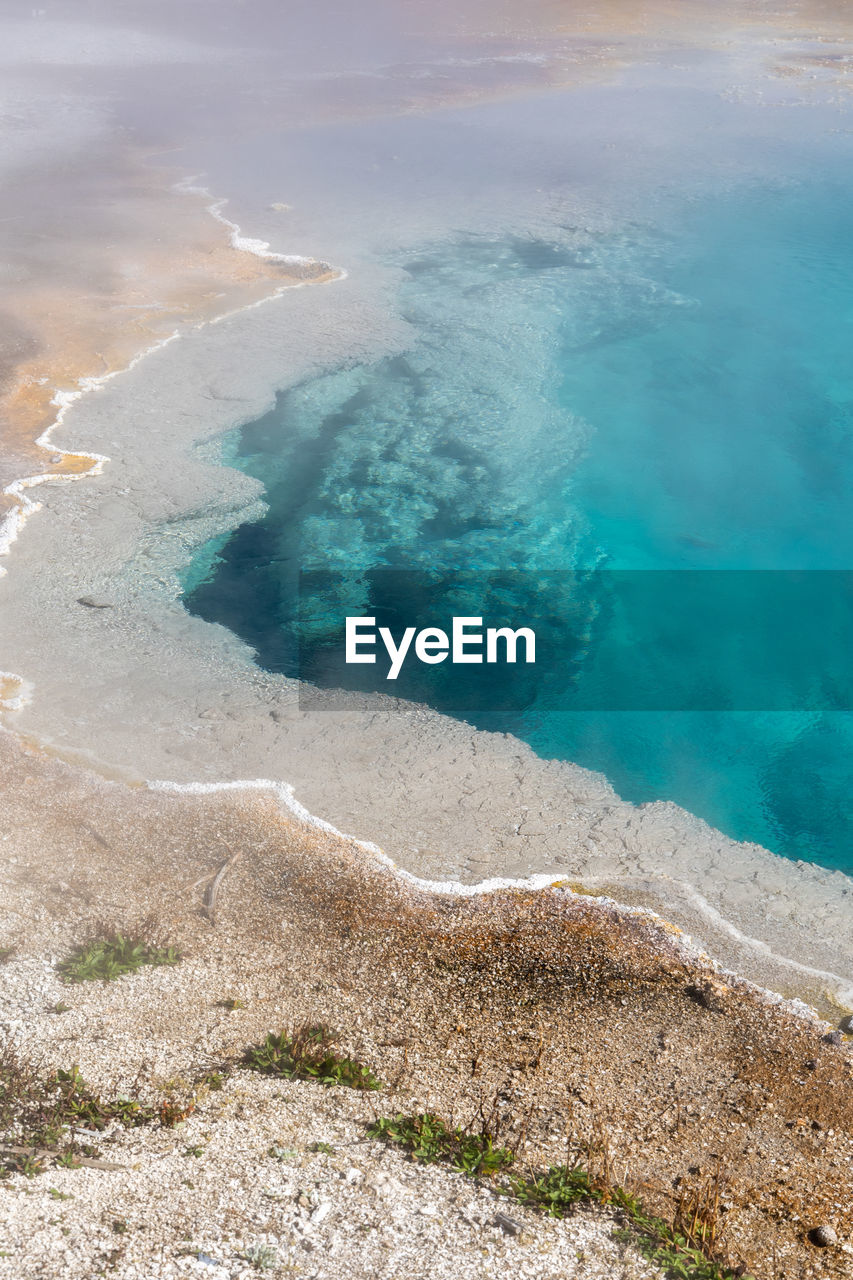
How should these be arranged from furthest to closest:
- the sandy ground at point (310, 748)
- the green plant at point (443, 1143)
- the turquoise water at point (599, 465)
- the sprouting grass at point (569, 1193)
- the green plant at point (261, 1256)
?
the turquoise water at point (599, 465), the sandy ground at point (310, 748), the green plant at point (443, 1143), the sprouting grass at point (569, 1193), the green plant at point (261, 1256)

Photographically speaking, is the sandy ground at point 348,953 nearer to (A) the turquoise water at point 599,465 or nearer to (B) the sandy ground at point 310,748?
(B) the sandy ground at point 310,748

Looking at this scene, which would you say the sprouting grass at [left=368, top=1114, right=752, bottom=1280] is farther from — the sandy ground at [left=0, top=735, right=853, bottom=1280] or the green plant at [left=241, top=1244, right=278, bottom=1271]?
the green plant at [left=241, top=1244, right=278, bottom=1271]

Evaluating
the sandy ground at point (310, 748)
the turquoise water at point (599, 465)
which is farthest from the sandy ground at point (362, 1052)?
the turquoise water at point (599, 465)

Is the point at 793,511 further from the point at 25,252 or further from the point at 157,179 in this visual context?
the point at 157,179

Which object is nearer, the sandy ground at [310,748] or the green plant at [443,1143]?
the green plant at [443,1143]

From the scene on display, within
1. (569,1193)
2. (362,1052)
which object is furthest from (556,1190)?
(362,1052)

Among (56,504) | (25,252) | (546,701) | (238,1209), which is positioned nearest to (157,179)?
(25,252)

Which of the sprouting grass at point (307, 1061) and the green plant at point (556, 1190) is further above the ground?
the green plant at point (556, 1190)

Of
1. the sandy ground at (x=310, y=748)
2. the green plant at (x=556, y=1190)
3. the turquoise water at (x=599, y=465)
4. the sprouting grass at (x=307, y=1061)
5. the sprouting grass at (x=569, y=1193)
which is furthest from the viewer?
the turquoise water at (x=599, y=465)
